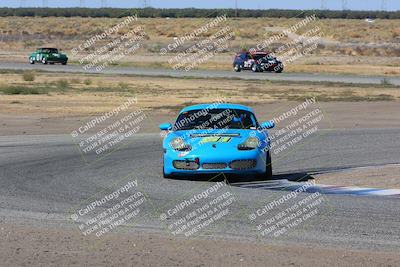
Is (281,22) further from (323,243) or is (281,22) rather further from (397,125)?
(323,243)

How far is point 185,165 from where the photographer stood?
1609 cm

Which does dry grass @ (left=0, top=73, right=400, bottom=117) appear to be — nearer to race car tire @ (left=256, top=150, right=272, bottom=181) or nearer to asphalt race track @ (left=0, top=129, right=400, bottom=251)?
asphalt race track @ (left=0, top=129, right=400, bottom=251)

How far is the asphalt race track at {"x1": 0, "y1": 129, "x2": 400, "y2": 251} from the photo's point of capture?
1099 centimetres

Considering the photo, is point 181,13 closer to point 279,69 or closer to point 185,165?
point 279,69

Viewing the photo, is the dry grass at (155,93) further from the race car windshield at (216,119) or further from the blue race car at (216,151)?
the blue race car at (216,151)

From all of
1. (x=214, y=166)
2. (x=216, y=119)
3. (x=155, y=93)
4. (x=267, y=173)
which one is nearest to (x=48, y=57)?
(x=155, y=93)

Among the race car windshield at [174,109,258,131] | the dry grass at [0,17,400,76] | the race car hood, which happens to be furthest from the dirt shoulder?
the dry grass at [0,17,400,76]

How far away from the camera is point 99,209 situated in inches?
496

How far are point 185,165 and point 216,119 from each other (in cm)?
134

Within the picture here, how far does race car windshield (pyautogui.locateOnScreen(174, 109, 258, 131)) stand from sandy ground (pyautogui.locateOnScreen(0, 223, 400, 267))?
6.38 meters

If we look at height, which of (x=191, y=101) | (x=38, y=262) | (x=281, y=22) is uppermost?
(x=38, y=262)

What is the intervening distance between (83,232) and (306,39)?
96.1 metres

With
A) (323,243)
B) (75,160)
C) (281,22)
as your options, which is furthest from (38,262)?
(281,22)

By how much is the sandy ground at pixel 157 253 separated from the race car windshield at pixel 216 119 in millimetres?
6377
